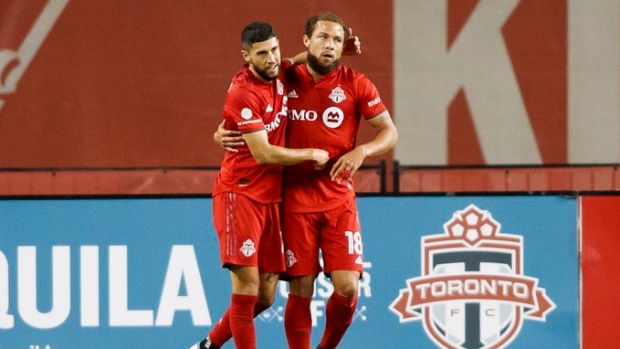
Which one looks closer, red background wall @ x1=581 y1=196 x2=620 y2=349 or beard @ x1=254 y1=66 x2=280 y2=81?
beard @ x1=254 y1=66 x2=280 y2=81

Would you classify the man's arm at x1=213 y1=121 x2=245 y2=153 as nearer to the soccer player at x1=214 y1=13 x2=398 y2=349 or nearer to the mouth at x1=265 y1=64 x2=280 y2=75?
the soccer player at x1=214 y1=13 x2=398 y2=349

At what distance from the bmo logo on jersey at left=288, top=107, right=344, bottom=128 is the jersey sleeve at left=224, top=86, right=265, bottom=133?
0.94 ft

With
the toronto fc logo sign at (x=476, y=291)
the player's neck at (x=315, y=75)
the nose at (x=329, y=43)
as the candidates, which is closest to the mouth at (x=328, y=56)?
the nose at (x=329, y=43)

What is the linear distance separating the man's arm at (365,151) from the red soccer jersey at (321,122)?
67 mm

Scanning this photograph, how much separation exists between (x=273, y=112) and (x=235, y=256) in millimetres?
802

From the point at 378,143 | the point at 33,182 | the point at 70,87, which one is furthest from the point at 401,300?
the point at 70,87

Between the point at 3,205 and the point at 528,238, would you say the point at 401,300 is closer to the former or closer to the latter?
the point at 528,238

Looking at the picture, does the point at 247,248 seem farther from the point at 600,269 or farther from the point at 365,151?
Answer: the point at 600,269

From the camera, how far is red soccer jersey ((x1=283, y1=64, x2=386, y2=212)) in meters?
6.95

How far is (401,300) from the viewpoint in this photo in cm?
816

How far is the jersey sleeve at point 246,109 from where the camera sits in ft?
21.8

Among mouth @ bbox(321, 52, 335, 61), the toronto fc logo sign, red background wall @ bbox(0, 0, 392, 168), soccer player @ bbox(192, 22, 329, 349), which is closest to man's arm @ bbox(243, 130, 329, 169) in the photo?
soccer player @ bbox(192, 22, 329, 349)

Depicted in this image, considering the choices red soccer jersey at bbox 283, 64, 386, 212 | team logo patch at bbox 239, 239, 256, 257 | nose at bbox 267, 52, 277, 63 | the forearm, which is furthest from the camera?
red soccer jersey at bbox 283, 64, 386, 212

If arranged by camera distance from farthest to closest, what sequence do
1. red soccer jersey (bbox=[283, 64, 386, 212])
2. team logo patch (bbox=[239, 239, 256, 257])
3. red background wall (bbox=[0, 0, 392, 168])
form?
1. red background wall (bbox=[0, 0, 392, 168])
2. red soccer jersey (bbox=[283, 64, 386, 212])
3. team logo patch (bbox=[239, 239, 256, 257])
